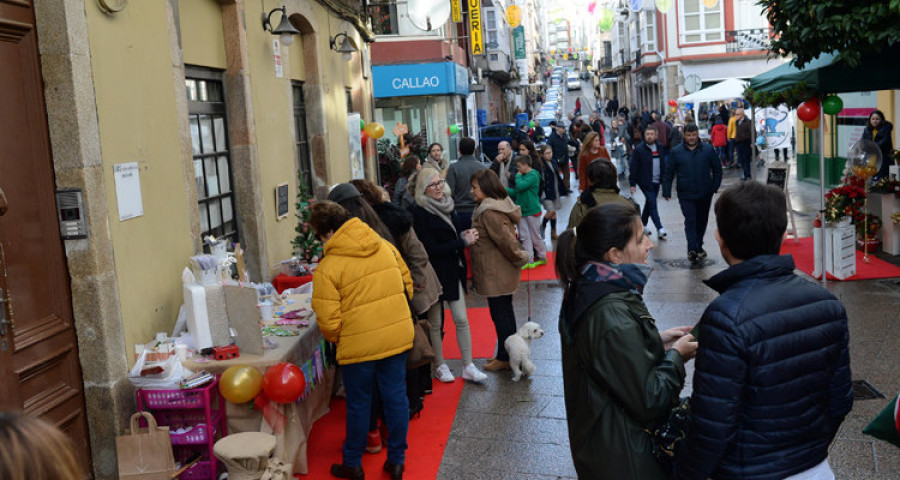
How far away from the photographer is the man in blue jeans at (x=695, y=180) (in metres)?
11.5

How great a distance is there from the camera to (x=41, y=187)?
4.74 metres

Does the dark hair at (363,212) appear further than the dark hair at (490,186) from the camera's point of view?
No

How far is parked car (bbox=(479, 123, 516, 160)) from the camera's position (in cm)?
2790

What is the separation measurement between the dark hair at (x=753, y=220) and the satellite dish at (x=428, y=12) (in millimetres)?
11224

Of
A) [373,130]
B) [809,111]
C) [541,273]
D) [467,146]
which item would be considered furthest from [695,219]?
[373,130]

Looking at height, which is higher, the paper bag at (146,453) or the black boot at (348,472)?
the paper bag at (146,453)

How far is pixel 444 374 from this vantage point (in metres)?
7.21

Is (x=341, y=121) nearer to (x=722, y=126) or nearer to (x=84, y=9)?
(x=84, y=9)

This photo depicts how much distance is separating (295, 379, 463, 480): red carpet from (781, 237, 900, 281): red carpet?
4.46 m

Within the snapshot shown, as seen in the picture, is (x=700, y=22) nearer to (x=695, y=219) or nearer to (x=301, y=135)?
(x=695, y=219)

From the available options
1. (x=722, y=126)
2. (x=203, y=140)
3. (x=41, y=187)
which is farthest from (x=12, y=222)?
(x=722, y=126)

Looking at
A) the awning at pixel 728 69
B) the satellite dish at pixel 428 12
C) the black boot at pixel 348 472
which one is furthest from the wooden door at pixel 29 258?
the awning at pixel 728 69

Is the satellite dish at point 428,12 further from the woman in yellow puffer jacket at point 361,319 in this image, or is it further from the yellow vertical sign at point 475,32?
the yellow vertical sign at point 475,32

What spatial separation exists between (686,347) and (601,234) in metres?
0.52
